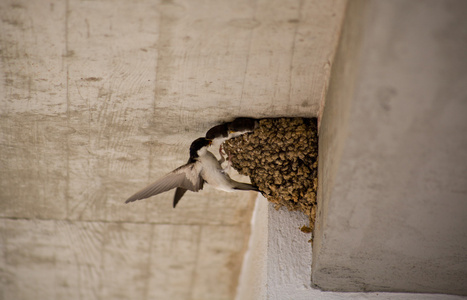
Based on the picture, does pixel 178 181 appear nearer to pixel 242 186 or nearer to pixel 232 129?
pixel 242 186

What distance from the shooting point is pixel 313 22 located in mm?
2662

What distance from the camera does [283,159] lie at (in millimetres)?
3617

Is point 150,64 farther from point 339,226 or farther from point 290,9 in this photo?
point 339,226

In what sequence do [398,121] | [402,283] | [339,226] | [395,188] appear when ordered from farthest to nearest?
[402,283]
[339,226]
[395,188]
[398,121]

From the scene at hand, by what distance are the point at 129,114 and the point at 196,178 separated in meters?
0.73

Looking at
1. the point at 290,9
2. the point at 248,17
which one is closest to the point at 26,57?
the point at 248,17

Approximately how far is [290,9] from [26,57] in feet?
4.87

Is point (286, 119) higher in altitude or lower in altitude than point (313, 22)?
lower

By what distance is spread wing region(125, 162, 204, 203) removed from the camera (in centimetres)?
366

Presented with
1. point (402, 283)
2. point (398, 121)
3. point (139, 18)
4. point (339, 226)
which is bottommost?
point (402, 283)

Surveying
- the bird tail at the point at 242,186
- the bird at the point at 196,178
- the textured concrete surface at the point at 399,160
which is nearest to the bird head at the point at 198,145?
the bird at the point at 196,178

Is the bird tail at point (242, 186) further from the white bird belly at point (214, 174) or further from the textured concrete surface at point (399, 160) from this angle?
the textured concrete surface at point (399, 160)

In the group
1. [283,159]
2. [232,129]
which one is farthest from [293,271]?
[232,129]

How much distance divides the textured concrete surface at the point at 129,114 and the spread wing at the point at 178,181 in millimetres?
165
